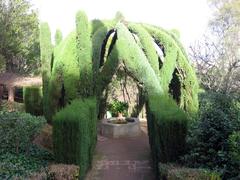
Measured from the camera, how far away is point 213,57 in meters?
21.3

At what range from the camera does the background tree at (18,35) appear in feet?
91.9

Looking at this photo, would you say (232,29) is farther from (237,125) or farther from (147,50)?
(237,125)

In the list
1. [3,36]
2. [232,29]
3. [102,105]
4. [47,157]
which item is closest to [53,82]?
[47,157]

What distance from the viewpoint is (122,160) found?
436 inches

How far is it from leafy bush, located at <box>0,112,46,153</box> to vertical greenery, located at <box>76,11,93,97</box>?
254 cm

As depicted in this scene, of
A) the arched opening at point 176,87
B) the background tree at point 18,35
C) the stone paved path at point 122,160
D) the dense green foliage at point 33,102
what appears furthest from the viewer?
the background tree at point 18,35

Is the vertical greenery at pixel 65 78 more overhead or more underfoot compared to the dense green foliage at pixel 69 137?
more overhead

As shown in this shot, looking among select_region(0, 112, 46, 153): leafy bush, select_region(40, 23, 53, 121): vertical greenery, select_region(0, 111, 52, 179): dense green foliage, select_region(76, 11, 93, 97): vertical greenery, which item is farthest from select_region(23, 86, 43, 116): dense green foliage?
select_region(0, 112, 46, 153): leafy bush

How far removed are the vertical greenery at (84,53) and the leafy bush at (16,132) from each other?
254 cm

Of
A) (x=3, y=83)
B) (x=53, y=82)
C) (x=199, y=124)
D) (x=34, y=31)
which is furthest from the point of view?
(x=34, y=31)

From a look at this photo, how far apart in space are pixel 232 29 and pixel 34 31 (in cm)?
1651

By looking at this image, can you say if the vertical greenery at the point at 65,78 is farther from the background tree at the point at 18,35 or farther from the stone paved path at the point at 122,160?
the background tree at the point at 18,35

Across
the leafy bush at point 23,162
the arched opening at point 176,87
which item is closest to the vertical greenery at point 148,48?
the arched opening at point 176,87

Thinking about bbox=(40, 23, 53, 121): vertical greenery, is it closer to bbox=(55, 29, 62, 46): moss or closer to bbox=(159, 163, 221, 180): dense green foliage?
bbox=(55, 29, 62, 46): moss
